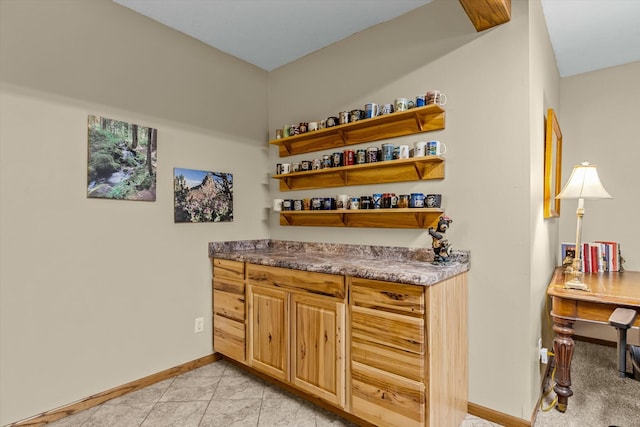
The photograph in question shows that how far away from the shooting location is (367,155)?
7.59ft

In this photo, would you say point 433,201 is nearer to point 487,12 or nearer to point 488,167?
point 488,167

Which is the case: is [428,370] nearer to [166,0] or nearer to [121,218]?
[121,218]

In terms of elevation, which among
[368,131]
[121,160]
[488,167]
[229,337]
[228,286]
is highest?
[368,131]

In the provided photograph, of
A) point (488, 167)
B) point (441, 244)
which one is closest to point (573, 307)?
point (441, 244)

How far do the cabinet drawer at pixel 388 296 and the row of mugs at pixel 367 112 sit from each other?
3.71 ft

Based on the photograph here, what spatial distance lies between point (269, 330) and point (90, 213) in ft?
4.35

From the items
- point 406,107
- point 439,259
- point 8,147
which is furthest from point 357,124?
point 8,147

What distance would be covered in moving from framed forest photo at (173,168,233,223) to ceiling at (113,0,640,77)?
1051 millimetres

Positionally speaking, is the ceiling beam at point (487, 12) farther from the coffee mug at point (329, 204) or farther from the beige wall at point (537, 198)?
the coffee mug at point (329, 204)

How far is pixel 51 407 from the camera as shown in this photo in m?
1.89

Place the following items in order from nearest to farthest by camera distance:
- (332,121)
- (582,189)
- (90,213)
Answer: (582,189) → (90,213) → (332,121)

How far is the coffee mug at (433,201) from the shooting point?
6.65 feet

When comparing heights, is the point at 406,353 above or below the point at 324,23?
below

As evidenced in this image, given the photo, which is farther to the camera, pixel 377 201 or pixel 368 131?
pixel 368 131
